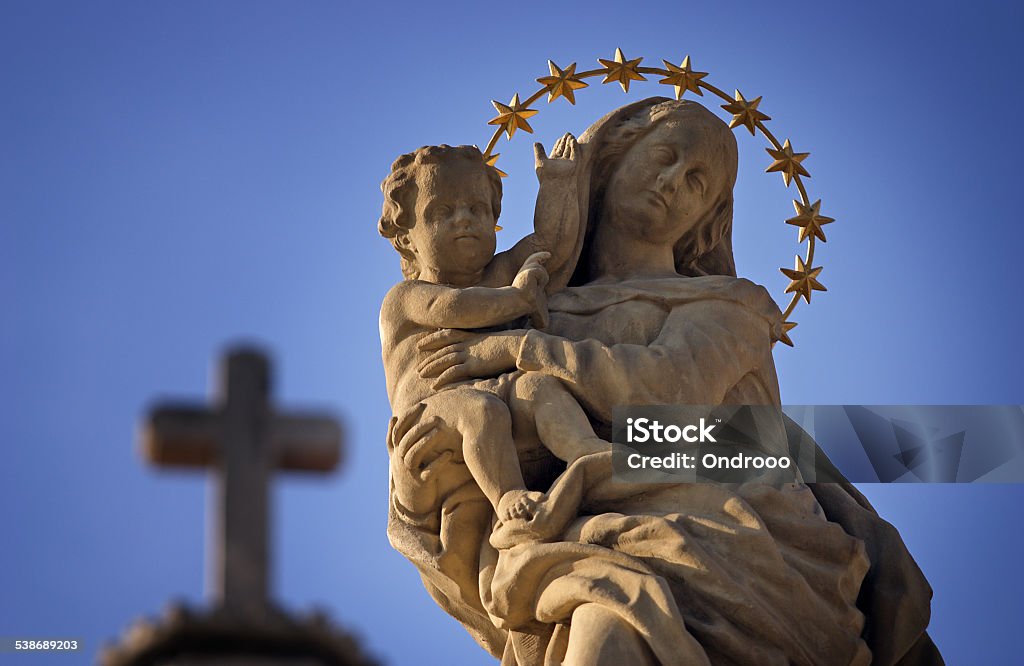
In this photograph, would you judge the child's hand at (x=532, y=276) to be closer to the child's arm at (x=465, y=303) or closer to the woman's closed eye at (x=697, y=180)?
the child's arm at (x=465, y=303)

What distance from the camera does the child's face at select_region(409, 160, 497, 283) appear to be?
13625mm

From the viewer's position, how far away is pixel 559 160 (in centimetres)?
1414

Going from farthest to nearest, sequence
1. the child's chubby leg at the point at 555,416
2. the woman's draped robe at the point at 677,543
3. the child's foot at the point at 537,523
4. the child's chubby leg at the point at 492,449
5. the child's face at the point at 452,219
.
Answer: the child's face at the point at 452,219
the child's chubby leg at the point at 555,416
the child's chubby leg at the point at 492,449
the child's foot at the point at 537,523
the woman's draped robe at the point at 677,543

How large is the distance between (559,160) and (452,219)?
0.79 metres

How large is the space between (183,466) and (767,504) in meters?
4.76

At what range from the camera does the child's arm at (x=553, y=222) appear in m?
13.9

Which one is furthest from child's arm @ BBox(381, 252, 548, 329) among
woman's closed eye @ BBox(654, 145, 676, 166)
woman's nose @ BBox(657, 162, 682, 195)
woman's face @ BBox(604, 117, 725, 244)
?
woman's closed eye @ BBox(654, 145, 676, 166)

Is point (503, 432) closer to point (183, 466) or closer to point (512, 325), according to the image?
point (512, 325)

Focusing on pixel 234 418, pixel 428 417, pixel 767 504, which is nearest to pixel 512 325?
pixel 428 417

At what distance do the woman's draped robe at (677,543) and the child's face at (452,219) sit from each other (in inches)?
19.5

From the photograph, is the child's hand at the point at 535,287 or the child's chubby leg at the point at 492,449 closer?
the child's chubby leg at the point at 492,449

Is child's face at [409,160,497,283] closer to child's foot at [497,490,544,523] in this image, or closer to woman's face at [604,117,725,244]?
woman's face at [604,117,725,244]

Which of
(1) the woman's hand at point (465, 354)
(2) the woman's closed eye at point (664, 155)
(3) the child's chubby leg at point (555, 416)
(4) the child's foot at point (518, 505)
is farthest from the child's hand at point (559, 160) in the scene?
(4) the child's foot at point (518, 505)

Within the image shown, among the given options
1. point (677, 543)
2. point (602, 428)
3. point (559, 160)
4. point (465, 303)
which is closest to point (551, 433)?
point (602, 428)
